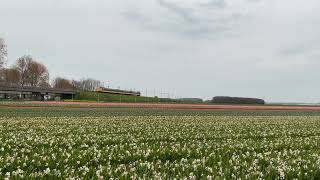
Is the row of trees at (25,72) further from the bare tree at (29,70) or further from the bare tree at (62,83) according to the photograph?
the bare tree at (62,83)

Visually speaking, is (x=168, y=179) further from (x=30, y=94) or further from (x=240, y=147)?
(x=30, y=94)

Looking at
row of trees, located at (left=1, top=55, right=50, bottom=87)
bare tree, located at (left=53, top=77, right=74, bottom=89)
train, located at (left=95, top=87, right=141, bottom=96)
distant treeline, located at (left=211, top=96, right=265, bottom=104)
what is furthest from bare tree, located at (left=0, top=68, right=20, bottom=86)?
distant treeline, located at (left=211, top=96, right=265, bottom=104)

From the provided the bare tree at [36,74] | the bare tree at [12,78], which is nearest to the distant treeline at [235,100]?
the bare tree at [36,74]

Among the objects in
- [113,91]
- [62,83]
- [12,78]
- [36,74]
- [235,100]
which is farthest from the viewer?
[62,83]

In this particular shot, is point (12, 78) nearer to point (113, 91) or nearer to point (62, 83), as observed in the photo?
point (113, 91)

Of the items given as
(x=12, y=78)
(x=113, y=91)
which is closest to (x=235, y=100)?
(x=113, y=91)

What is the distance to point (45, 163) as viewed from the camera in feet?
31.2

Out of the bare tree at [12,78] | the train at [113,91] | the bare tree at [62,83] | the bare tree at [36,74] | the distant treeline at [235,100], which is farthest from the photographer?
the bare tree at [62,83]

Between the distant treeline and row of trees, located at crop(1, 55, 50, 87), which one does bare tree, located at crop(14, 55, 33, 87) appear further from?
the distant treeline

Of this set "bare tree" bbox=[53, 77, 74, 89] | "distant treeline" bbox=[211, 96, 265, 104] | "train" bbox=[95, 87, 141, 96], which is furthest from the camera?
"bare tree" bbox=[53, 77, 74, 89]

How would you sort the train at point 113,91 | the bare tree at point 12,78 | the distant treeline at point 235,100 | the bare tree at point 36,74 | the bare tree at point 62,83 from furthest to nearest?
the bare tree at point 62,83
the train at point 113,91
the distant treeline at point 235,100
the bare tree at point 36,74
the bare tree at point 12,78

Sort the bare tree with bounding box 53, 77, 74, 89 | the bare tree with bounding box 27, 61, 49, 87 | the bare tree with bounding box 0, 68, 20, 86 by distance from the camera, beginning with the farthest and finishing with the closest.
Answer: the bare tree with bounding box 53, 77, 74, 89 < the bare tree with bounding box 27, 61, 49, 87 < the bare tree with bounding box 0, 68, 20, 86

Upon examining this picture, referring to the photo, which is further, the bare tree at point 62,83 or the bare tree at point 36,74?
the bare tree at point 62,83

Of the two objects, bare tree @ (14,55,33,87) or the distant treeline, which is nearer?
bare tree @ (14,55,33,87)
